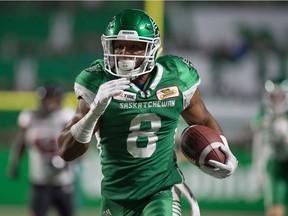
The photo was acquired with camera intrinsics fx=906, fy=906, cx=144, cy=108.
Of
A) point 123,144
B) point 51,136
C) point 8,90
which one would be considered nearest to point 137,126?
point 123,144

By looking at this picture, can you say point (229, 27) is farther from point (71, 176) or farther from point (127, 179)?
point (127, 179)

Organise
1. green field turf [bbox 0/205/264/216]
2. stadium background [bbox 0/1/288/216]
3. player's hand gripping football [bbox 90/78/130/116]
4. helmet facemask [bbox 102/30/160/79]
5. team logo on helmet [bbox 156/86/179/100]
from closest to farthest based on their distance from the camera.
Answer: player's hand gripping football [bbox 90/78/130/116], helmet facemask [bbox 102/30/160/79], team logo on helmet [bbox 156/86/179/100], green field turf [bbox 0/205/264/216], stadium background [bbox 0/1/288/216]

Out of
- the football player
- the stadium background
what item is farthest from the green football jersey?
the stadium background

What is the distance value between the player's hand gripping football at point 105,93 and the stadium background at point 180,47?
6.05 metres

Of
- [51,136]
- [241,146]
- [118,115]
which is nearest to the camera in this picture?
[118,115]

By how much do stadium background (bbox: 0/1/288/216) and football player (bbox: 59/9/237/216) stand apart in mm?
5747

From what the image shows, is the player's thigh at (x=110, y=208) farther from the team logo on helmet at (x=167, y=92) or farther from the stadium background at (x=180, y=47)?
the stadium background at (x=180, y=47)

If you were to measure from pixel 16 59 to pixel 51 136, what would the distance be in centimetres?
489

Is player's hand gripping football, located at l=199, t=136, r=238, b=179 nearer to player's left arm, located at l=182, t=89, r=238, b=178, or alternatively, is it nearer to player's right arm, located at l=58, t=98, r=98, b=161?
player's left arm, located at l=182, t=89, r=238, b=178


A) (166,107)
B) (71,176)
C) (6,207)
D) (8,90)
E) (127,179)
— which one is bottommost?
(6,207)

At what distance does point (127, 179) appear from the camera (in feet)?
Result: 13.5

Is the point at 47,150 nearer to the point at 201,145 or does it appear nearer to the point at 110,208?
the point at 110,208

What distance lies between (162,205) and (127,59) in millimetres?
678

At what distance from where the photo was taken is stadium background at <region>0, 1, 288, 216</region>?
1077cm
